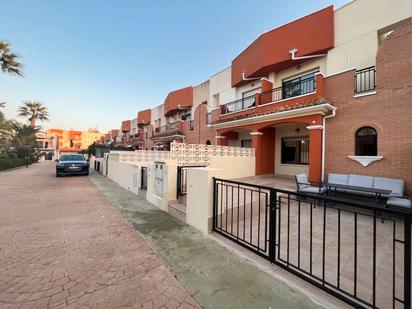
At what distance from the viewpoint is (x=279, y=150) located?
12312 millimetres

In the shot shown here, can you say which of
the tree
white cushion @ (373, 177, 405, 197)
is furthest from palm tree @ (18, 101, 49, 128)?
white cushion @ (373, 177, 405, 197)

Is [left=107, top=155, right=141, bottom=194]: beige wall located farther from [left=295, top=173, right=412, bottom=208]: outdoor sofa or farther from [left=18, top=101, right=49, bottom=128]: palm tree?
[left=18, top=101, right=49, bottom=128]: palm tree

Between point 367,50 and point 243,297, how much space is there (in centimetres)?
1136

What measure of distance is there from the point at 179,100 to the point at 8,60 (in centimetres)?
1413

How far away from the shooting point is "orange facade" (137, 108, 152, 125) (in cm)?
3150

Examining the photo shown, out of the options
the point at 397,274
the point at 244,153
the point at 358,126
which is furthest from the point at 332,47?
the point at 397,274

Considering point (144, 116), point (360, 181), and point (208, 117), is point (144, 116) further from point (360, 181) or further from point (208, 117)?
point (360, 181)

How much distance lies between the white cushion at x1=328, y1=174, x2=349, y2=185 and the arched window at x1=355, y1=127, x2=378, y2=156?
42.2 inches

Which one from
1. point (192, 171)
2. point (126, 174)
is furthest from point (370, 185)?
point (126, 174)

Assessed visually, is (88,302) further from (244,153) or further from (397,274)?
(244,153)

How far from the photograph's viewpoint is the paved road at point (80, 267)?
7.50 feet

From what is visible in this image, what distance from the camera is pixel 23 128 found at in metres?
28.0

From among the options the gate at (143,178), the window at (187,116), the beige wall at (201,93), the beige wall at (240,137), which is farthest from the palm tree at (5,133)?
the beige wall at (240,137)

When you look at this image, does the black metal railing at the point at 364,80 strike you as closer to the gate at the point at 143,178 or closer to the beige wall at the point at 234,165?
the beige wall at the point at 234,165
